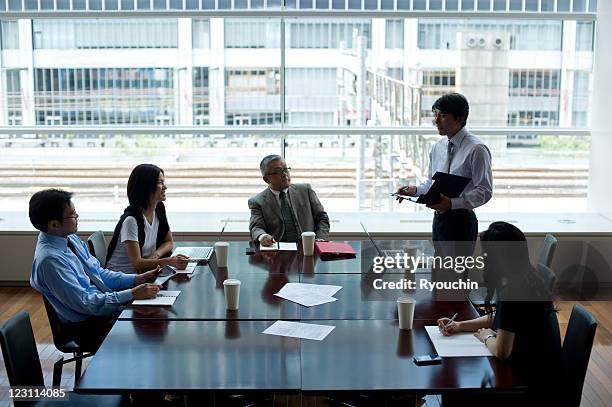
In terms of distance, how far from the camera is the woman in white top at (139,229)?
419cm

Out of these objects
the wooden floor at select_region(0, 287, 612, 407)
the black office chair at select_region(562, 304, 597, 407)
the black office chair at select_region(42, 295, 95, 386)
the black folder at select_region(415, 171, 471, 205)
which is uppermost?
the black folder at select_region(415, 171, 471, 205)

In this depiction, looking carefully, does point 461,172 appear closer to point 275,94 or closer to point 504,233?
point 504,233

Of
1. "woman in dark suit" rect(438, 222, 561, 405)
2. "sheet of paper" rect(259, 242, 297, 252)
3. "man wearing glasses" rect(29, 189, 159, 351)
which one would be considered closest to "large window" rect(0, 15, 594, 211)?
"sheet of paper" rect(259, 242, 297, 252)

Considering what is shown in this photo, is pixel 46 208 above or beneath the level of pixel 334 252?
above

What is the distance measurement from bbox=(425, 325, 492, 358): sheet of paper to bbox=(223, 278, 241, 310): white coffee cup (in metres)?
0.80

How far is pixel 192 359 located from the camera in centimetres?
284

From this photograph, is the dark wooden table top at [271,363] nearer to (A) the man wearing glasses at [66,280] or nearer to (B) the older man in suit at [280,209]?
(A) the man wearing glasses at [66,280]

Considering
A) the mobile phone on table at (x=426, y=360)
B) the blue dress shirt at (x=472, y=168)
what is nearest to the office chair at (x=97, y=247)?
the blue dress shirt at (x=472, y=168)

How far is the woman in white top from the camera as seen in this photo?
4188 millimetres

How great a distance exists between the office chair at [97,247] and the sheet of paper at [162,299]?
974 mm

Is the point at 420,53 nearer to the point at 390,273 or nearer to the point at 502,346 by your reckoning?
the point at 390,273

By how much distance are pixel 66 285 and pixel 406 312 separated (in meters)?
1.50

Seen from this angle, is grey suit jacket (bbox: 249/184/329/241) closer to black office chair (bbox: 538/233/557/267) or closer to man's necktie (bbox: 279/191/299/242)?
man's necktie (bbox: 279/191/299/242)

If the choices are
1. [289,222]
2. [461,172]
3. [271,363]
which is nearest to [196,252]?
[289,222]
